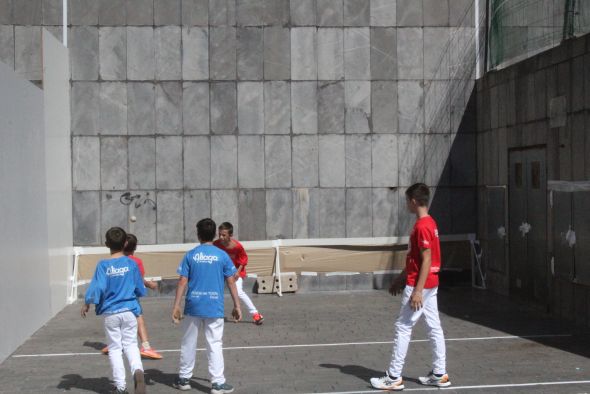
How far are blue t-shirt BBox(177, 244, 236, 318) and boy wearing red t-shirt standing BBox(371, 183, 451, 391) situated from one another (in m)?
1.77

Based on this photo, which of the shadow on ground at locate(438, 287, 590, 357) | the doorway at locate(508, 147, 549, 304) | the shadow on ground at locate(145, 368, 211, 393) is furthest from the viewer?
the doorway at locate(508, 147, 549, 304)

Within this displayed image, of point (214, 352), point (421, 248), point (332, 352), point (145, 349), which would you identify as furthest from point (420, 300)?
point (145, 349)

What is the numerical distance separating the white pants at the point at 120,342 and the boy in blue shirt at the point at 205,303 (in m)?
0.44

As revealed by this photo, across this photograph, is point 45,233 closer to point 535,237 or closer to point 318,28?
point 318,28

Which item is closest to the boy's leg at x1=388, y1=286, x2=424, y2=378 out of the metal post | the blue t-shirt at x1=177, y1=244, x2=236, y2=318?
the blue t-shirt at x1=177, y1=244, x2=236, y2=318

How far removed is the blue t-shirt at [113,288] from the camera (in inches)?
332

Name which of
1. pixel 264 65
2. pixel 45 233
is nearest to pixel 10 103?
pixel 45 233

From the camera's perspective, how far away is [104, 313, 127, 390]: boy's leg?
27.5ft

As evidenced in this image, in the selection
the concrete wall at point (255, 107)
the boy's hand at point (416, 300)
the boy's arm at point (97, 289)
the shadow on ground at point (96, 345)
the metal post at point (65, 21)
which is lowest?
the shadow on ground at point (96, 345)

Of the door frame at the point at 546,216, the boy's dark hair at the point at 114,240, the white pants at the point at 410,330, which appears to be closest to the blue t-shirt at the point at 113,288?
the boy's dark hair at the point at 114,240

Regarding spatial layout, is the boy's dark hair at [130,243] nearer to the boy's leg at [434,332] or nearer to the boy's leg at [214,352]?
the boy's leg at [214,352]

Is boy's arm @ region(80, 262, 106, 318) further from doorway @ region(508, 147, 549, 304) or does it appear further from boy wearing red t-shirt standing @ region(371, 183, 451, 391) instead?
doorway @ region(508, 147, 549, 304)

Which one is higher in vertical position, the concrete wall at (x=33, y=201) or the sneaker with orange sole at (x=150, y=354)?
the concrete wall at (x=33, y=201)

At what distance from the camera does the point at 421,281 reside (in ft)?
27.9
